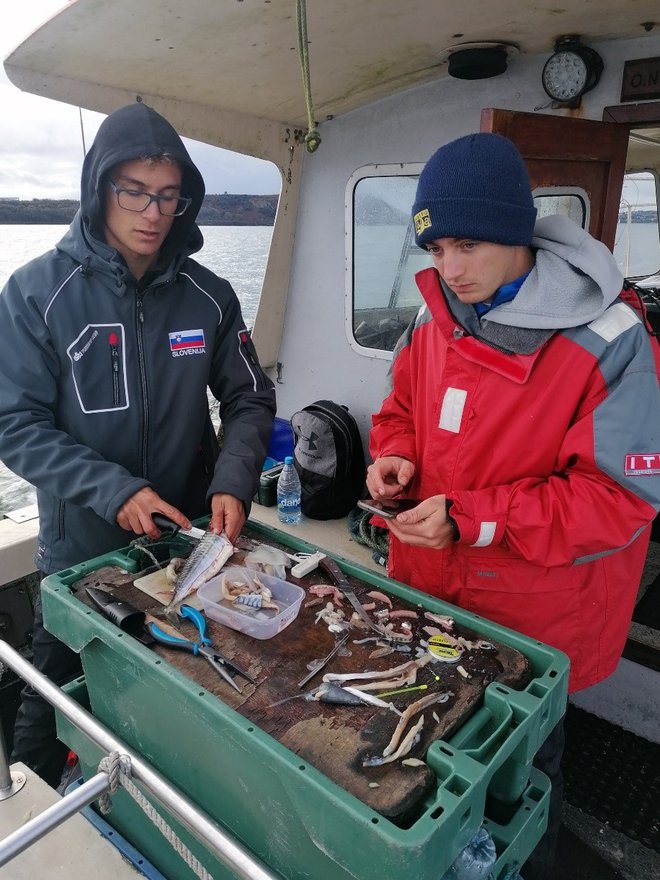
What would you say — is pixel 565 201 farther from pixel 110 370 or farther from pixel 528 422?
pixel 110 370

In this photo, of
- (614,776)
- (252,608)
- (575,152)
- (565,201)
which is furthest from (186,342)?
(614,776)

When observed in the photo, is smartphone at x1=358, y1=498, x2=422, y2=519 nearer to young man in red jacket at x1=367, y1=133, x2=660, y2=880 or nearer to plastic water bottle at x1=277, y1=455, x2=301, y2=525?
young man in red jacket at x1=367, y1=133, x2=660, y2=880

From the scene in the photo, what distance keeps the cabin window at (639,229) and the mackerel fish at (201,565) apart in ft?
19.5

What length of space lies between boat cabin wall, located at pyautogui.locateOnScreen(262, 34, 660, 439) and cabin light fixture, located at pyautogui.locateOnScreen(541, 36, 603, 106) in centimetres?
6

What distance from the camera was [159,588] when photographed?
1840 mm

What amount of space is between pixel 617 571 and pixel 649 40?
2.63 meters

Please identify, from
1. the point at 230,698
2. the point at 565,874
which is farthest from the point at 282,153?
the point at 565,874

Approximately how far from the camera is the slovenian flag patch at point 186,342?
227 centimetres

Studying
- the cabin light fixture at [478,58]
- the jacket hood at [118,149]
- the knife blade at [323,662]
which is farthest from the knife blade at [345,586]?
the cabin light fixture at [478,58]

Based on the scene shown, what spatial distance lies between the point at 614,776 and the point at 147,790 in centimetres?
250

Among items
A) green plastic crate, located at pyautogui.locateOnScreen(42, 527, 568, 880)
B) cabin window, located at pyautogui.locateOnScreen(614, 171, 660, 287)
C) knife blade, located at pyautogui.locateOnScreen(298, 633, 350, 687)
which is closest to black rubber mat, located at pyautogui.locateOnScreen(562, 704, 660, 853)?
green plastic crate, located at pyautogui.locateOnScreen(42, 527, 568, 880)

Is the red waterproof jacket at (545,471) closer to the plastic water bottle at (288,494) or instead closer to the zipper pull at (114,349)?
the zipper pull at (114,349)

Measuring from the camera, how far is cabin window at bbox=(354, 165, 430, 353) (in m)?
4.21

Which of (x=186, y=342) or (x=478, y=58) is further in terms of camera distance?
(x=478, y=58)
